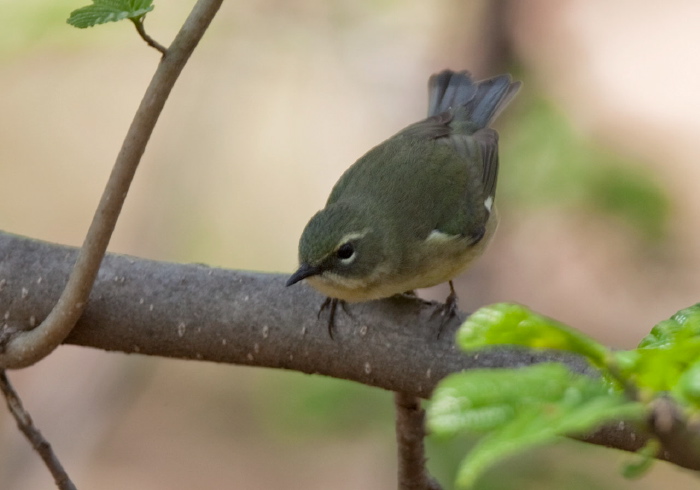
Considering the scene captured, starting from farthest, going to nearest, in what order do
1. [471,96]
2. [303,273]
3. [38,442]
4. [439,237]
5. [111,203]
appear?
[471,96]
[439,237]
[303,273]
[38,442]
[111,203]

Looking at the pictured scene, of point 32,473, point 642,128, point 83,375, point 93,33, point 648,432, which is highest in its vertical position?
point 648,432

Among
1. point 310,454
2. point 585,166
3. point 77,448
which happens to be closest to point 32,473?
point 77,448

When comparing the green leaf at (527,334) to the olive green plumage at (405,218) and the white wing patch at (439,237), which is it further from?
the white wing patch at (439,237)

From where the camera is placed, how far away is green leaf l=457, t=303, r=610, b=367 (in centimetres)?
98

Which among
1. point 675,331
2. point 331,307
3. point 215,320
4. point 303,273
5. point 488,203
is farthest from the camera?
point 488,203

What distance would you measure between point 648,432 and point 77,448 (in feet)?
14.7

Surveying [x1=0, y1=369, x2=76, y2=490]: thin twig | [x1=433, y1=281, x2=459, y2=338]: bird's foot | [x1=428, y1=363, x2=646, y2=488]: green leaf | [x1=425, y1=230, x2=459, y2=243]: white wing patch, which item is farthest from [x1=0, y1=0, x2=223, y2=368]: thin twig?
[x1=425, y1=230, x2=459, y2=243]: white wing patch

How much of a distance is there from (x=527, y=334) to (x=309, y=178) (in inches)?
297

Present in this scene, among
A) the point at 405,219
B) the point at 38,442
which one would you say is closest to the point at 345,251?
the point at 405,219

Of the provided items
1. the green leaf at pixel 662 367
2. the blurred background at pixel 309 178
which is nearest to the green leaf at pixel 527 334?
the green leaf at pixel 662 367

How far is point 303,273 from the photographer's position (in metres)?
3.24

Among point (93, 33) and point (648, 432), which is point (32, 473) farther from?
point (648, 432)

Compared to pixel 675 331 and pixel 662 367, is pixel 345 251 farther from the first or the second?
pixel 662 367

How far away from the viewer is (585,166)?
5.14 metres
